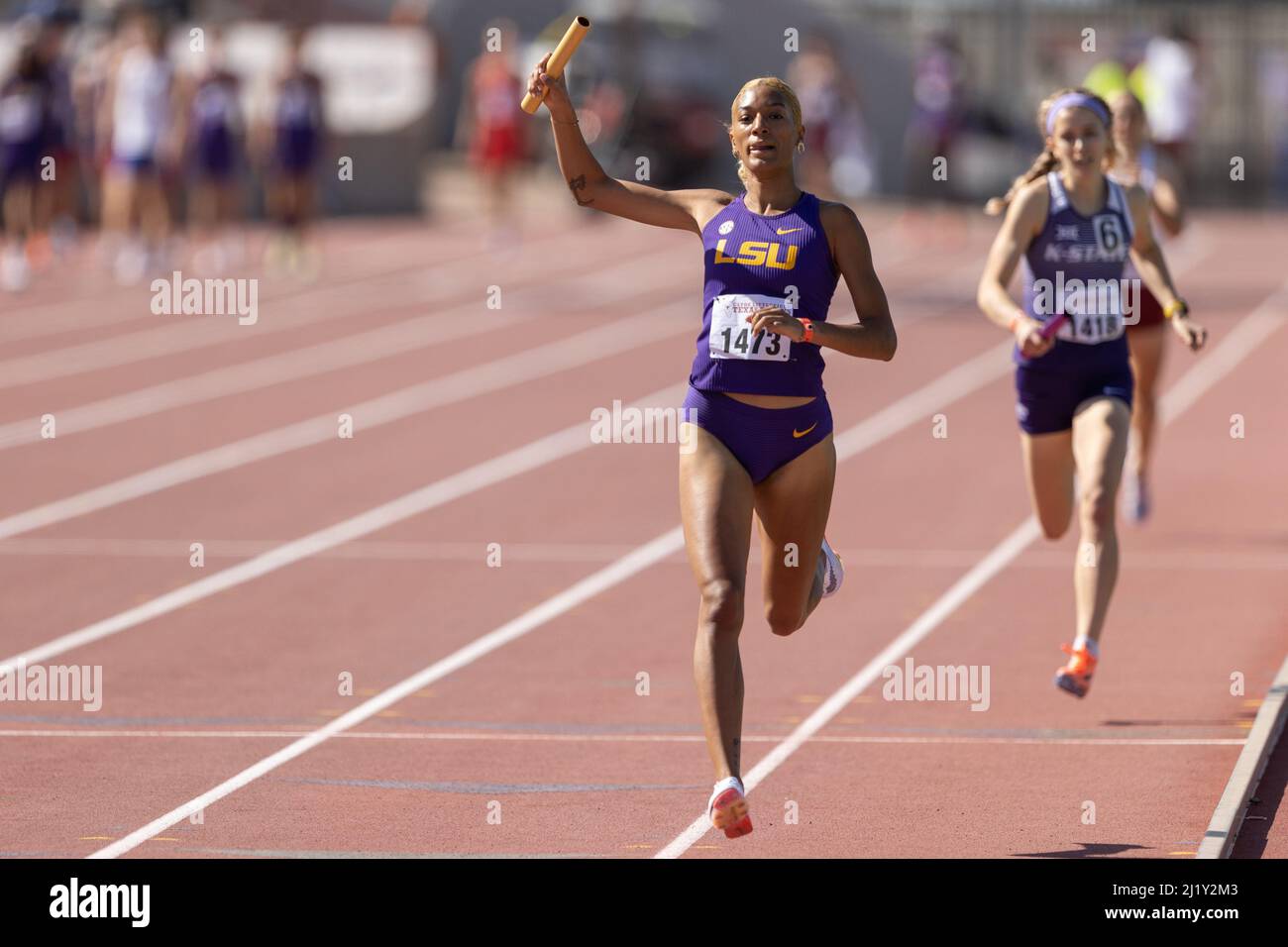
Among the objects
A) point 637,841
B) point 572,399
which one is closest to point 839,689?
point 637,841

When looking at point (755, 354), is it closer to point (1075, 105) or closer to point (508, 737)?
point (508, 737)

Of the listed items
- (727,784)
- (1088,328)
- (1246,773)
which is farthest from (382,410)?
(727,784)

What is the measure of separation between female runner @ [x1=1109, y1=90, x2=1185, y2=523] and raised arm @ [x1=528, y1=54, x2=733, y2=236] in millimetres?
2998

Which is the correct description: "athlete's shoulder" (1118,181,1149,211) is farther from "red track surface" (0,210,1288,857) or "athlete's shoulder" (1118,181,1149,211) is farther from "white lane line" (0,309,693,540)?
"white lane line" (0,309,693,540)

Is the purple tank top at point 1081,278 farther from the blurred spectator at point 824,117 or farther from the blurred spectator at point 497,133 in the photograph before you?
the blurred spectator at point 824,117

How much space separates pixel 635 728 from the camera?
30.5 ft

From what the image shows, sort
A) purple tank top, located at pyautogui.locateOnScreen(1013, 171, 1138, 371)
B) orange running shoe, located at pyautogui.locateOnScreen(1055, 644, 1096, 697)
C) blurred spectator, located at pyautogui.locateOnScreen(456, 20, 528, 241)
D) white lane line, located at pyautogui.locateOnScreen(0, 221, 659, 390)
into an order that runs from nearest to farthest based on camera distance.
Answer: orange running shoe, located at pyautogui.locateOnScreen(1055, 644, 1096, 697) < purple tank top, located at pyautogui.locateOnScreen(1013, 171, 1138, 371) < white lane line, located at pyautogui.locateOnScreen(0, 221, 659, 390) < blurred spectator, located at pyautogui.locateOnScreen(456, 20, 528, 241)

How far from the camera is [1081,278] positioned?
31.4 ft

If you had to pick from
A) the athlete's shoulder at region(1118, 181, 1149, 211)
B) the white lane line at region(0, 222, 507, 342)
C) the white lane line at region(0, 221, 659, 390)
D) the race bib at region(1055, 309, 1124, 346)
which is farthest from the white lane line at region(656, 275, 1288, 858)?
the white lane line at region(0, 222, 507, 342)

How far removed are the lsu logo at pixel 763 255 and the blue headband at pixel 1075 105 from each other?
258 cm

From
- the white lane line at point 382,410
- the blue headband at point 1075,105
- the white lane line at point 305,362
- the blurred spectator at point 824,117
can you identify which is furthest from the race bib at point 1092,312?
the blurred spectator at point 824,117

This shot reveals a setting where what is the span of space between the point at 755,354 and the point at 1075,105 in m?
2.75

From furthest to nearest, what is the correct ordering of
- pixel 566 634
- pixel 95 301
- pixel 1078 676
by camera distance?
pixel 95 301, pixel 566 634, pixel 1078 676

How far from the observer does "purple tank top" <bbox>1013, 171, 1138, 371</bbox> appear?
9.59 m
